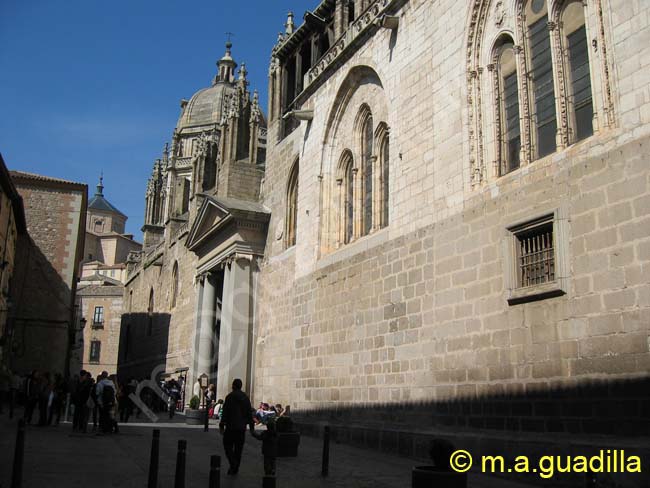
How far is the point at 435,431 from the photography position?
10461mm

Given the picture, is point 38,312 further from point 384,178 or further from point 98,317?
point 98,317

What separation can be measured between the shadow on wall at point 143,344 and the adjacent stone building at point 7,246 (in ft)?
29.6

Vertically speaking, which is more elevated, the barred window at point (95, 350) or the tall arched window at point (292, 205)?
the tall arched window at point (292, 205)

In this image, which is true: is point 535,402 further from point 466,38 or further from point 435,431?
point 466,38

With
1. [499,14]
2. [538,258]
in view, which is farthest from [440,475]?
[499,14]

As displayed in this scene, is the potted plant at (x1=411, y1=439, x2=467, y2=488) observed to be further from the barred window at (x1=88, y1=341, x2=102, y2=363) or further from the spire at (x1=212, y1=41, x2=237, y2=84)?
the spire at (x1=212, y1=41, x2=237, y2=84)

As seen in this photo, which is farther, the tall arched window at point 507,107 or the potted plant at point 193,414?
the potted plant at point 193,414

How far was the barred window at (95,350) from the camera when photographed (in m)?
59.1

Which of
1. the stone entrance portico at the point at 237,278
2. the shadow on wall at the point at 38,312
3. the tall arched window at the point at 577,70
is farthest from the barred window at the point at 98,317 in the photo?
the tall arched window at the point at 577,70

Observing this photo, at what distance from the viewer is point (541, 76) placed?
33.3ft

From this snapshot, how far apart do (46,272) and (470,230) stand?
82.2ft

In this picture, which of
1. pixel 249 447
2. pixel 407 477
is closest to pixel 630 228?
pixel 407 477

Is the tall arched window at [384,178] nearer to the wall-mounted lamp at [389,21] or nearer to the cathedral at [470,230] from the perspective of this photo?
the cathedral at [470,230]

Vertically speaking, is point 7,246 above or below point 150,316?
above
